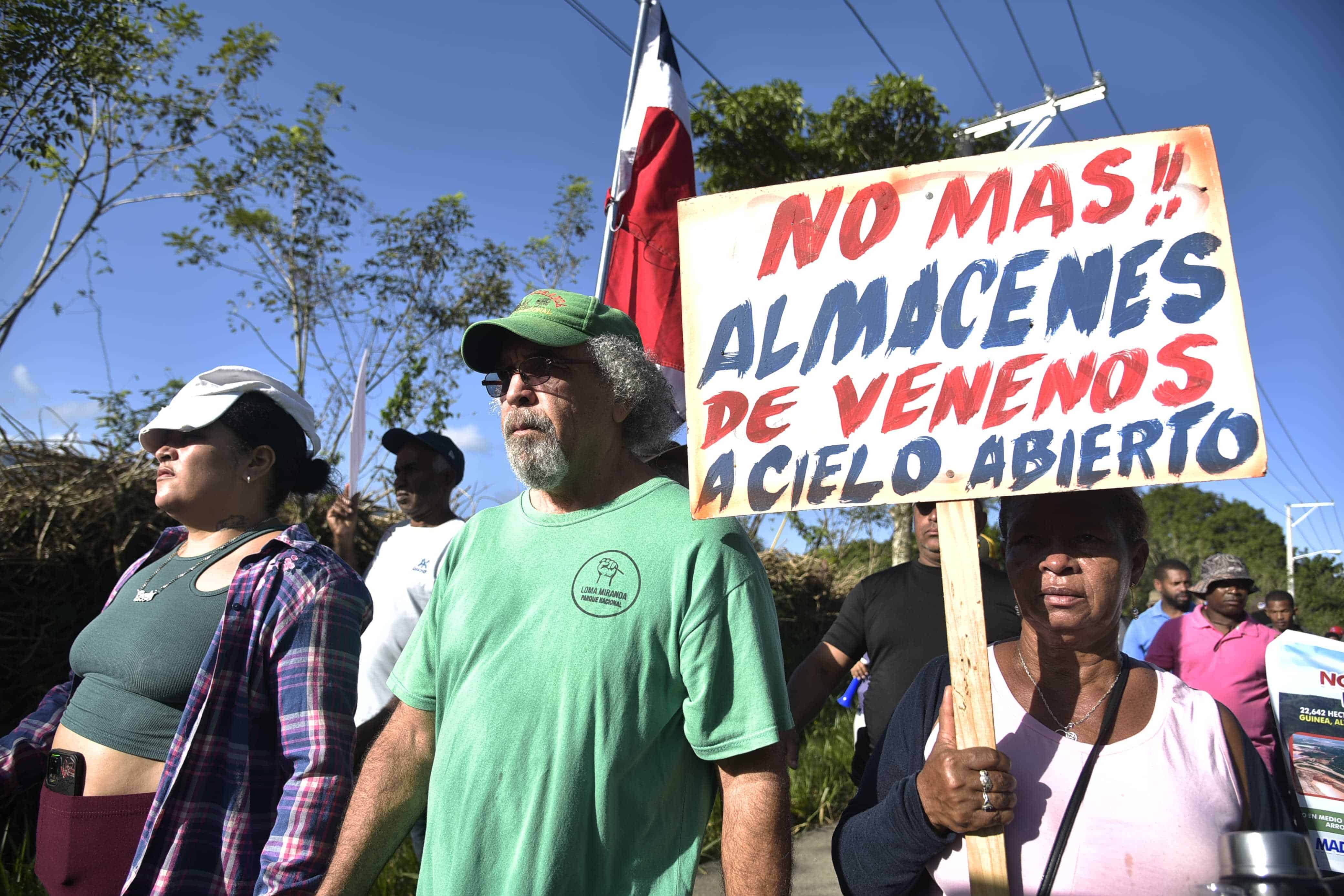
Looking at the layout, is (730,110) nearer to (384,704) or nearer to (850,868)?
(384,704)

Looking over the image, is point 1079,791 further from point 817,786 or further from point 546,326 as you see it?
point 817,786

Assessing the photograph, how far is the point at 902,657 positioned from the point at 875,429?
2078 millimetres

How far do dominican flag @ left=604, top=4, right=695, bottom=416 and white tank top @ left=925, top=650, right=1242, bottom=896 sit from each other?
2468mm

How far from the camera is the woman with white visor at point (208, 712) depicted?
1.95 metres

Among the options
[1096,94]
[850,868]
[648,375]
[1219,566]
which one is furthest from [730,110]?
[850,868]

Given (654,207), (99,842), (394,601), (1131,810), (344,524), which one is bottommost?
(99,842)

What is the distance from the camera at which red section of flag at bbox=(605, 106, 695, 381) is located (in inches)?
163

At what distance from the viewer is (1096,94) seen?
10.1m

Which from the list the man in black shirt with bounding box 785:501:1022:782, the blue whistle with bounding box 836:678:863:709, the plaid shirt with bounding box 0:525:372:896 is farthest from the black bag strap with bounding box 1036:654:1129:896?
the blue whistle with bounding box 836:678:863:709

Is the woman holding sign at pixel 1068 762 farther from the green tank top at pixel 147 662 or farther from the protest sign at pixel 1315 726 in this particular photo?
the green tank top at pixel 147 662

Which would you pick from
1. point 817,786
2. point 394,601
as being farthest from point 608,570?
point 817,786

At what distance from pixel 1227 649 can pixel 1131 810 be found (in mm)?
3824

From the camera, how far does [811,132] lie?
12461 millimetres

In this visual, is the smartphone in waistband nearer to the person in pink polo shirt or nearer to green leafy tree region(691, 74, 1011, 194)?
the person in pink polo shirt
